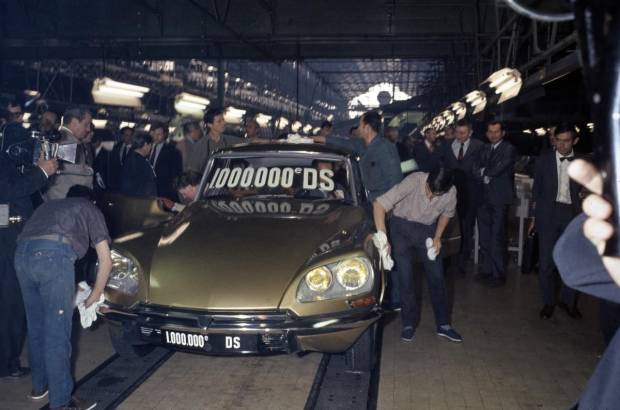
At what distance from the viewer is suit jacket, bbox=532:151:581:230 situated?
6117mm

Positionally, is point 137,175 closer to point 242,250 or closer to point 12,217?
point 12,217

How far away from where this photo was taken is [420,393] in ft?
14.2

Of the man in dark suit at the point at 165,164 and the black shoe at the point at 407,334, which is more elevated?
the man in dark suit at the point at 165,164

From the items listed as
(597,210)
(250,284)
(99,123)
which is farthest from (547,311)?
(99,123)

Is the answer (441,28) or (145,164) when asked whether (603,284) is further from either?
(441,28)

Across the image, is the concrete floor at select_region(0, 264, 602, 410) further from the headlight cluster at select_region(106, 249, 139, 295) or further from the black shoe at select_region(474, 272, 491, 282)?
the black shoe at select_region(474, 272, 491, 282)

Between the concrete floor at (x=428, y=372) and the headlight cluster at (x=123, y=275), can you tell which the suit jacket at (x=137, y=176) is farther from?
the headlight cluster at (x=123, y=275)

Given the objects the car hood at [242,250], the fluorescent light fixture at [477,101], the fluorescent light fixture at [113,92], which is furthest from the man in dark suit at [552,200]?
the fluorescent light fixture at [113,92]

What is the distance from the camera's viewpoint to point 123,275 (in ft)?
14.2

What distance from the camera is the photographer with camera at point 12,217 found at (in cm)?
418

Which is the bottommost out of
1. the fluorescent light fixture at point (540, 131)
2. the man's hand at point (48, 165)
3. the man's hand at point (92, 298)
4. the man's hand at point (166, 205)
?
the man's hand at point (92, 298)

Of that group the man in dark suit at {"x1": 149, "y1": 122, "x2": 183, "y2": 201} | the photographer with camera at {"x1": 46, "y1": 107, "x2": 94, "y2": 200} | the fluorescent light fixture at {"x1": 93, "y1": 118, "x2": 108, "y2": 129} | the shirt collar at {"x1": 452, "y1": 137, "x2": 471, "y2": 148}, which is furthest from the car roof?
the fluorescent light fixture at {"x1": 93, "y1": 118, "x2": 108, "y2": 129}

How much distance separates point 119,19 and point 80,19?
36.8 inches

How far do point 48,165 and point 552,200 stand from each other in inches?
178
